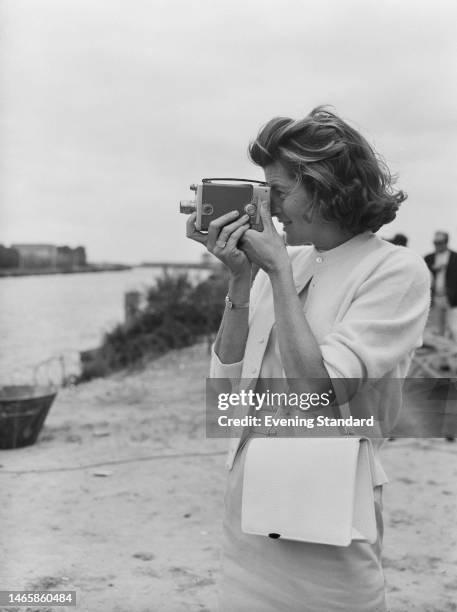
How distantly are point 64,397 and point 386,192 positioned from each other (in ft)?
21.0

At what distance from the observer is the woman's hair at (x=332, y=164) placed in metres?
1.39

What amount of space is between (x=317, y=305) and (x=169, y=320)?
9.07 m

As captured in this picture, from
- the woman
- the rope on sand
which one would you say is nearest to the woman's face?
the woman

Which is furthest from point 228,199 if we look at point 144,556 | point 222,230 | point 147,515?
point 147,515

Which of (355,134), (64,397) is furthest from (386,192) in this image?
(64,397)

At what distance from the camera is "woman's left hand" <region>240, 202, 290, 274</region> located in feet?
4.55

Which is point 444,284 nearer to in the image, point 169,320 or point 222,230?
point 169,320

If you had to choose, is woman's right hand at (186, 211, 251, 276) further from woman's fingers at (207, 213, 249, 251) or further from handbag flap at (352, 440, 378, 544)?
handbag flap at (352, 440, 378, 544)

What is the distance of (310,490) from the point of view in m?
1.34

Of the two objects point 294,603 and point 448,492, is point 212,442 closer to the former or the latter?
point 448,492

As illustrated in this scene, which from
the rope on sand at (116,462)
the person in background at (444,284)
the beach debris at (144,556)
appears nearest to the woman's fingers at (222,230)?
the beach debris at (144,556)

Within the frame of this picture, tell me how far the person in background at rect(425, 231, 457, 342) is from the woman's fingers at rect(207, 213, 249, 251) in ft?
18.2

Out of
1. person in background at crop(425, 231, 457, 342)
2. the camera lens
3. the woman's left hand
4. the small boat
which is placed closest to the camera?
the woman's left hand

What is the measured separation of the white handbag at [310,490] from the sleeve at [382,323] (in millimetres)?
155
